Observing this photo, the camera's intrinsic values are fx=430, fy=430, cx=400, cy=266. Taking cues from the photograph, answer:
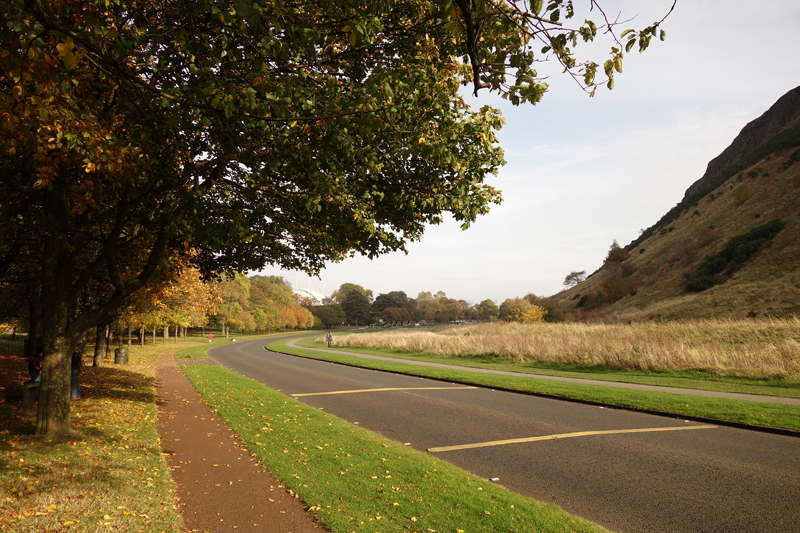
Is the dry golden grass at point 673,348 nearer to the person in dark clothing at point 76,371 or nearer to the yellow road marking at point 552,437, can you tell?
the yellow road marking at point 552,437

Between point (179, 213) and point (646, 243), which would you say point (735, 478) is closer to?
point (179, 213)

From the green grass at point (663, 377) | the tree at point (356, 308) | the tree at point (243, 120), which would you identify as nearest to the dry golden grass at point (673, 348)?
the green grass at point (663, 377)

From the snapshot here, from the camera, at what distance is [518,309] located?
53.8 meters

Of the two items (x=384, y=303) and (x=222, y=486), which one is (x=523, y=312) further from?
(x=384, y=303)

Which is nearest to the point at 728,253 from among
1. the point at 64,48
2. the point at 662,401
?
the point at 662,401

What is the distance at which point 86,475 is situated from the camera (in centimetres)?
569

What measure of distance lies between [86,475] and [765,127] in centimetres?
10744

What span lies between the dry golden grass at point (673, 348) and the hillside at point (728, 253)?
17.7 metres

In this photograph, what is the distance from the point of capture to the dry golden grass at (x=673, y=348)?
53.6ft

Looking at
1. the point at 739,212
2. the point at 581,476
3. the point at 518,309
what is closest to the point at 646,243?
the point at 739,212

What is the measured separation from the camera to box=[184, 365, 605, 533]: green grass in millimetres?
4684

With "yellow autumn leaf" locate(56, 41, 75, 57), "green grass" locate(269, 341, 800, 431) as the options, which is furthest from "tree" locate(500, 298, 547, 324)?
"yellow autumn leaf" locate(56, 41, 75, 57)

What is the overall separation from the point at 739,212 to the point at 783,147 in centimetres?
1457

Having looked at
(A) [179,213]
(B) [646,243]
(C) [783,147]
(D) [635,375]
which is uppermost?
(C) [783,147]
